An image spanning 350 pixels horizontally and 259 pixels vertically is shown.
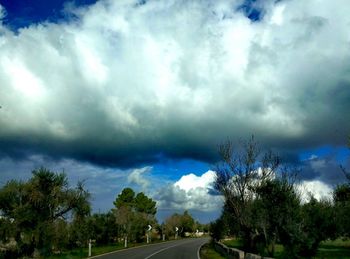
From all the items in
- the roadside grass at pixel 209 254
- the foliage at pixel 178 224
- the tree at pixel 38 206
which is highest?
the foliage at pixel 178 224

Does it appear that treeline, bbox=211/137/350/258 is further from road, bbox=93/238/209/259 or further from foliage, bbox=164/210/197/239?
foliage, bbox=164/210/197/239

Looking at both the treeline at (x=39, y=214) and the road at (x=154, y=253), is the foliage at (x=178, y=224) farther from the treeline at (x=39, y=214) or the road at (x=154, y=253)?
the treeline at (x=39, y=214)

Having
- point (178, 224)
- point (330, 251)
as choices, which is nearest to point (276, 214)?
point (330, 251)

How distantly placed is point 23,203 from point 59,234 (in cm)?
355

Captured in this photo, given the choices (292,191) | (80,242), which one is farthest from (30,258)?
(292,191)

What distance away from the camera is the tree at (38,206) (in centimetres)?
3484

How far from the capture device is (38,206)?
36.7 m

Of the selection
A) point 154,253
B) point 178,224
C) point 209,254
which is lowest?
point 209,254

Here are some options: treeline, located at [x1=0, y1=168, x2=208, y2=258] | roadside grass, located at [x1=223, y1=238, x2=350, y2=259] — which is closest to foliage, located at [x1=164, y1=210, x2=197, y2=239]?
roadside grass, located at [x1=223, y1=238, x2=350, y2=259]

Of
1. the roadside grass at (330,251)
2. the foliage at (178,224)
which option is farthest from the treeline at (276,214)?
the foliage at (178,224)

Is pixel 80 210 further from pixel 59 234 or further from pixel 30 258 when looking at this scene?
pixel 30 258

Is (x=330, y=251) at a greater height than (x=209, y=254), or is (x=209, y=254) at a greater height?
(x=330, y=251)

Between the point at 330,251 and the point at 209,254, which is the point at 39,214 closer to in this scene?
the point at 209,254

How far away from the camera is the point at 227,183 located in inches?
1519
